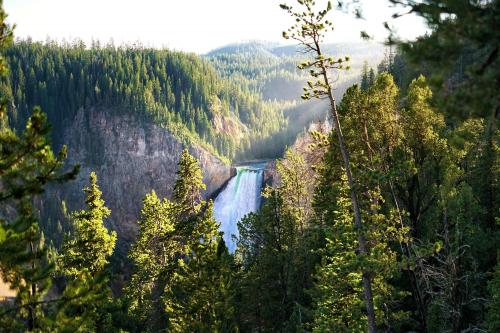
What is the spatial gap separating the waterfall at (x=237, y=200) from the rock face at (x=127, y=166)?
32.7ft

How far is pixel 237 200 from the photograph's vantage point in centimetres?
9325

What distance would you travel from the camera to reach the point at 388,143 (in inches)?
782

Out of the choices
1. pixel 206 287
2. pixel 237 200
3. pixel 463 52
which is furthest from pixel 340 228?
pixel 237 200

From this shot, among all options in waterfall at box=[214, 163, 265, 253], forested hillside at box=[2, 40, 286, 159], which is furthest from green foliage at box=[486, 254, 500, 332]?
forested hillside at box=[2, 40, 286, 159]

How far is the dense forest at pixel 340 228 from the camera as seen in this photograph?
7414 millimetres

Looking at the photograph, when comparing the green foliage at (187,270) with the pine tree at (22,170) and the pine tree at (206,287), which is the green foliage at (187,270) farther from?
the pine tree at (22,170)

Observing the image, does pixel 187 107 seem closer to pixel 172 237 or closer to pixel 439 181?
pixel 172 237

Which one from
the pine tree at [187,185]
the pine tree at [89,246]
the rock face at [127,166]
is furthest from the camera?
the rock face at [127,166]

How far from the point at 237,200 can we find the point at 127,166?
132 ft

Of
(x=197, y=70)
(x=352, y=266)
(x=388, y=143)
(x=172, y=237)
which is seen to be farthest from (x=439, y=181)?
(x=197, y=70)

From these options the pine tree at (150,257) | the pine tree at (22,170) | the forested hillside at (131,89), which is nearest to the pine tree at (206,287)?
the pine tree at (150,257)

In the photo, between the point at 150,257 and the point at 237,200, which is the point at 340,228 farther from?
the point at 237,200

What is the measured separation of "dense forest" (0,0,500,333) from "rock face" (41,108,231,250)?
71.4 metres

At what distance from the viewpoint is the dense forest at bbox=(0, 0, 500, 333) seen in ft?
24.3
